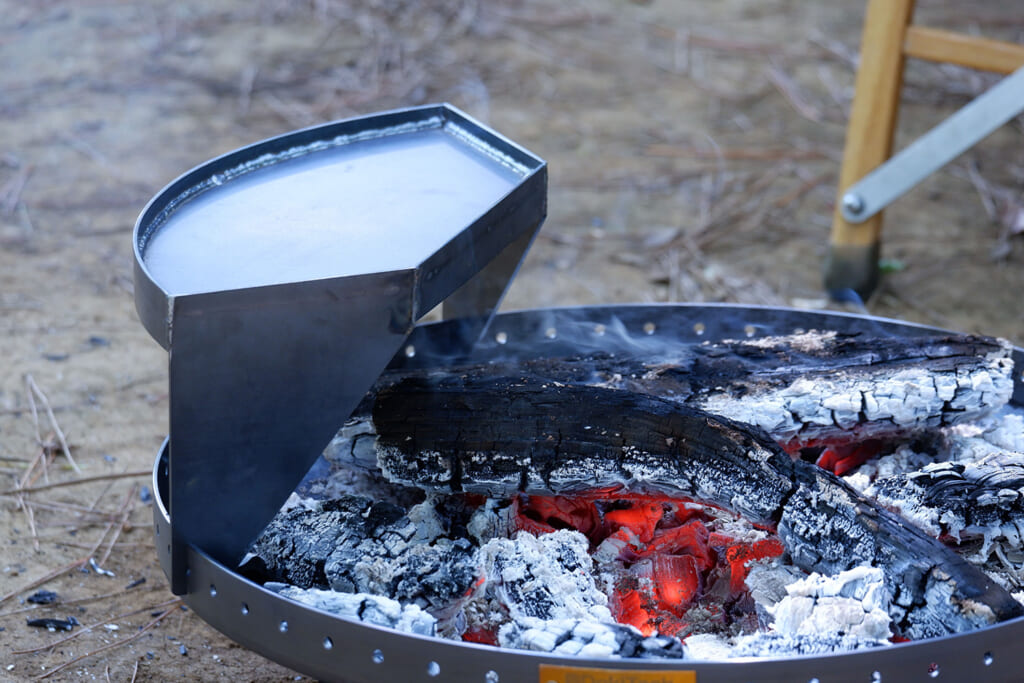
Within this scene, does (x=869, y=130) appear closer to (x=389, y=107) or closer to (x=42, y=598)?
(x=389, y=107)

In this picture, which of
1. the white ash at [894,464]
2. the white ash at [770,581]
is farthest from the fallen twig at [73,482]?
the white ash at [894,464]

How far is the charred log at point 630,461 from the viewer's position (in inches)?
58.4

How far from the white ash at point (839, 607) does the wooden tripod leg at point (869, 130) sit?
2261 millimetres

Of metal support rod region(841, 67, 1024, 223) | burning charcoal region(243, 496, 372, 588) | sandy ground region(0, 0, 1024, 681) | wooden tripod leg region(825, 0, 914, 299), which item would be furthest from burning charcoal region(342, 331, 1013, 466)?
wooden tripod leg region(825, 0, 914, 299)

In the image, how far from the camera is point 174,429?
1343 mm

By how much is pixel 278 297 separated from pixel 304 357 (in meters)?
0.10

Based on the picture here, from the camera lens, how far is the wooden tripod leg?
3244 millimetres

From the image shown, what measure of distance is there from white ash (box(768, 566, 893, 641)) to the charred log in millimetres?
34

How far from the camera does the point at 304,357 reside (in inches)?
54.1

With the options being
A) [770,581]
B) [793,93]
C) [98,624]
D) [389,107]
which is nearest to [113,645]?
[98,624]

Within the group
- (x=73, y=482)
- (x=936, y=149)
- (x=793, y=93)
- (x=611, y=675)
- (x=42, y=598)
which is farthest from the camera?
(x=793, y=93)

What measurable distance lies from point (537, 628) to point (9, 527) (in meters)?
1.47

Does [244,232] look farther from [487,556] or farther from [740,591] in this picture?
[740,591]

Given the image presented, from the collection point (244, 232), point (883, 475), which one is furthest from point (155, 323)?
point (883, 475)
